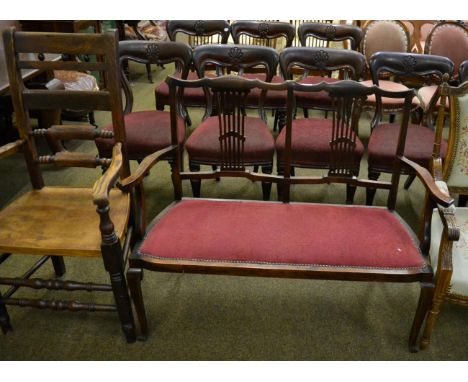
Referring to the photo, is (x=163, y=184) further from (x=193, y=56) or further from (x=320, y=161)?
(x=320, y=161)

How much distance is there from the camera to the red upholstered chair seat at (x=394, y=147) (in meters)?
2.09

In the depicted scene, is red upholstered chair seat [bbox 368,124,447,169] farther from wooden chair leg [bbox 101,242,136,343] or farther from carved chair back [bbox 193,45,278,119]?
wooden chair leg [bbox 101,242,136,343]

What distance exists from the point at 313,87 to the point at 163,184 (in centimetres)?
139

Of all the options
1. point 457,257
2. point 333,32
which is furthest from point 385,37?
point 457,257

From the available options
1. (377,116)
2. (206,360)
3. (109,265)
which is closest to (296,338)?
(206,360)

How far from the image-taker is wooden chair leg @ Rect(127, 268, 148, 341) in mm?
1421

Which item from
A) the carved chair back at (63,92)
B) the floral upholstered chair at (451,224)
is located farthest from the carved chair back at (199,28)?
the floral upholstered chair at (451,224)

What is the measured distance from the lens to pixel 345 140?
173 cm

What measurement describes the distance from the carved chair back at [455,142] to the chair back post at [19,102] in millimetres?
1534

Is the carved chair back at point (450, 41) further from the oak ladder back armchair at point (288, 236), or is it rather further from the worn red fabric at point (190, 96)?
the oak ladder back armchair at point (288, 236)

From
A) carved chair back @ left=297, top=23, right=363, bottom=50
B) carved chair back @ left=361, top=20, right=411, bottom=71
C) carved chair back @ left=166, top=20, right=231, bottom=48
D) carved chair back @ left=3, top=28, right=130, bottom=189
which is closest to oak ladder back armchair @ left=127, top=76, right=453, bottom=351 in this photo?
carved chair back @ left=3, top=28, right=130, bottom=189

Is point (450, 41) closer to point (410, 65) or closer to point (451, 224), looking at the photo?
point (410, 65)

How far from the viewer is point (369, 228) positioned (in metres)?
1.51

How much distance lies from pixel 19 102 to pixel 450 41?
311 centimetres
